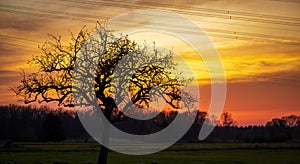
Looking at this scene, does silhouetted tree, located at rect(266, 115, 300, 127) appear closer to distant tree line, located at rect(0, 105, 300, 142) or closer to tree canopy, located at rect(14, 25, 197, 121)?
distant tree line, located at rect(0, 105, 300, 142)

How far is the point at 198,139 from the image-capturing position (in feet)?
465

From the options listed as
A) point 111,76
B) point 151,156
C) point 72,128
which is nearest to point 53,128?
point 72,128

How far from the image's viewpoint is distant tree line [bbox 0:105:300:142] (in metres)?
125

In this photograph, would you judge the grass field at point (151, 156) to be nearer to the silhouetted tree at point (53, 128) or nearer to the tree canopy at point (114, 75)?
the tree canopy at point (114, 75)

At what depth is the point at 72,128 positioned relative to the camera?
507 ft

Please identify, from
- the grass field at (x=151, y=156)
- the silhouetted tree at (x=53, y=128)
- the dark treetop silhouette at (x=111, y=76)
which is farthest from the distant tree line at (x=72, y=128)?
the dark treetop silhouette at (x=111, y=76)

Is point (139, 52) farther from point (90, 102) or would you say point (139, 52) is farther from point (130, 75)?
point (90, 102)

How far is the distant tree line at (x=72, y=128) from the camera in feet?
411

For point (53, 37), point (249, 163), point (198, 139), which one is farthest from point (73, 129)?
point (53, 37)

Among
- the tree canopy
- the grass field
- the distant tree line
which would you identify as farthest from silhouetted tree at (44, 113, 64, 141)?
the tree canopy

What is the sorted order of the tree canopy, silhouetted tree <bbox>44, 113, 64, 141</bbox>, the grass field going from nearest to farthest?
the tree canopy < the grass field < silhouetted tree <bbox>44, 113, 64, 141</bbox>

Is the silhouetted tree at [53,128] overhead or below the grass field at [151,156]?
overhead

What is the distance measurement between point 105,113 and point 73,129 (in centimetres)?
12330

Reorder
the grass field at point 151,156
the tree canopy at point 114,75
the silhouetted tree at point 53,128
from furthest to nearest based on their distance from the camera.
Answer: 1. the silhouetted tree at point 53,128
2. the grass field at point 151,156
3. the tree canopy at point 114,75
